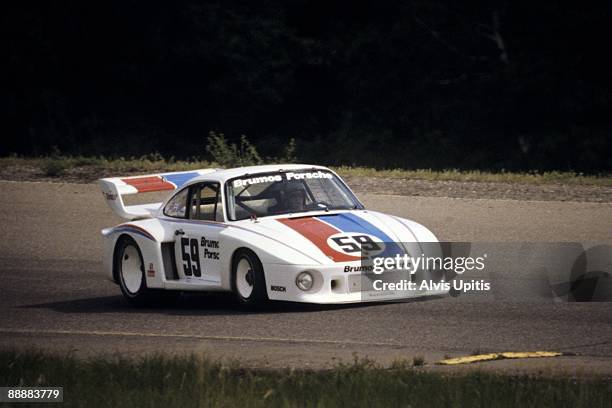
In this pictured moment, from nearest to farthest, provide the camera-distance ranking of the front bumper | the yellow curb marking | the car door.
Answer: the yellow curb marking, the front bumper, the car door

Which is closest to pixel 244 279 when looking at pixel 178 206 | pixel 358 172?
pixel 178 206

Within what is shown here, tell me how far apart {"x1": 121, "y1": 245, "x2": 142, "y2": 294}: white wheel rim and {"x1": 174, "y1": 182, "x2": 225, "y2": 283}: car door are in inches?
23.8

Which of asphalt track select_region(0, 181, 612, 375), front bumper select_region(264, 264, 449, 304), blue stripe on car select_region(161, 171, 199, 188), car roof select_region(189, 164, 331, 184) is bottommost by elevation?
asphalt track select_region(0, 181, 612, 375)

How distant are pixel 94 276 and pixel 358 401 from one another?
26.9 feet

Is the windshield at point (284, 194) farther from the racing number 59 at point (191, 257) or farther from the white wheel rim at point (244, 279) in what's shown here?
the white wheel rim at point (244, 279)

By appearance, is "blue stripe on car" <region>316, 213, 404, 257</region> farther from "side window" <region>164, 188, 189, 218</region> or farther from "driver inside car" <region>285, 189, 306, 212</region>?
"side window" <region>164, 188, 189, 218</region>

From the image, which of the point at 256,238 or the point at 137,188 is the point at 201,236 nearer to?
the point at 256,238

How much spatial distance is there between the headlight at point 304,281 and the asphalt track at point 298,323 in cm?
26

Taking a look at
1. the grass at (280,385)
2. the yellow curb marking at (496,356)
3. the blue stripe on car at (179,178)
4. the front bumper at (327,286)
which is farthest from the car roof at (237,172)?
the yellow curb marking at (496,356)

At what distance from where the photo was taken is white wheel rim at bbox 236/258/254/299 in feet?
39.3

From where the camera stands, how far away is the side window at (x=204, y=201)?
42.3ft

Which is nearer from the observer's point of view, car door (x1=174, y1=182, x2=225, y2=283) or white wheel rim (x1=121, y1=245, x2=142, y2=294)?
car door (x1=174, y1=182, x2=225, y2=283)

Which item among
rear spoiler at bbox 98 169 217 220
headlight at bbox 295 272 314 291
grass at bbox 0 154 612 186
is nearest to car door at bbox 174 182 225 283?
rear spoiler at bbox 98 169 217 220

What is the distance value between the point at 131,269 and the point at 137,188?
1084mm
